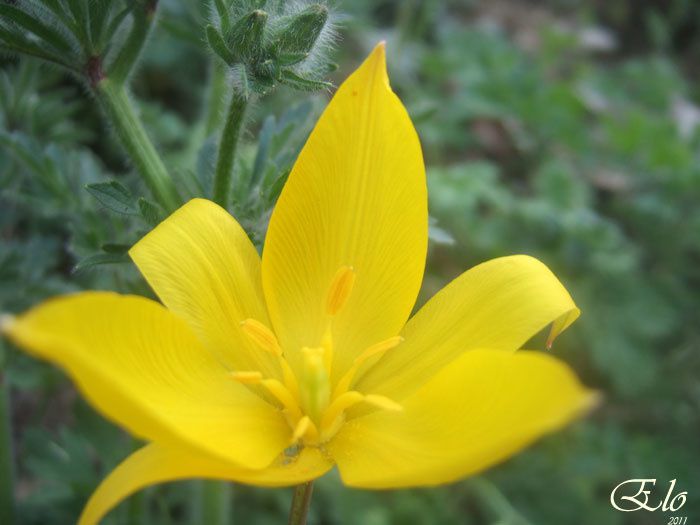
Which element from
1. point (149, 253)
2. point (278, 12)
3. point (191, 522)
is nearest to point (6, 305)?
point (191, 522)

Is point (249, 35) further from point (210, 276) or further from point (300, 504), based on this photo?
point (300, 504)

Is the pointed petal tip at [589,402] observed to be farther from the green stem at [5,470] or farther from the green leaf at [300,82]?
the green stem at [5,470]

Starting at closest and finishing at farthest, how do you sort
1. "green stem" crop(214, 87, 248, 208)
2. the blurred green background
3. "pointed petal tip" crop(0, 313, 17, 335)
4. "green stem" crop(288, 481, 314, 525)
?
"pointed petal tip" crop(0, 313, 17, 335)
"green stem" crop(288, 481, 314, 525)
"green stem" crop(214, 87, 248, 208)
the blurred green background

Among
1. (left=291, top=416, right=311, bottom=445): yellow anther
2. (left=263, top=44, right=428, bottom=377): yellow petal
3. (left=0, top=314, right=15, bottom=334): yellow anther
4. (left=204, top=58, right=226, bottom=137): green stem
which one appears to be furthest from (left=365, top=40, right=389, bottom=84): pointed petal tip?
(left=204, top=58, right=226, bottom=137): green stem

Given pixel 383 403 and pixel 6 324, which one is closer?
pixel 6 324

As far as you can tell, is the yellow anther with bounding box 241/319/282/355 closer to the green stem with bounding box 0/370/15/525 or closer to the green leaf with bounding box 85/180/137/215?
the green leaf with bounding box 85/180/137/215

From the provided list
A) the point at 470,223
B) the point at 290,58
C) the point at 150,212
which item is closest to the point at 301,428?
the point at 150,212
